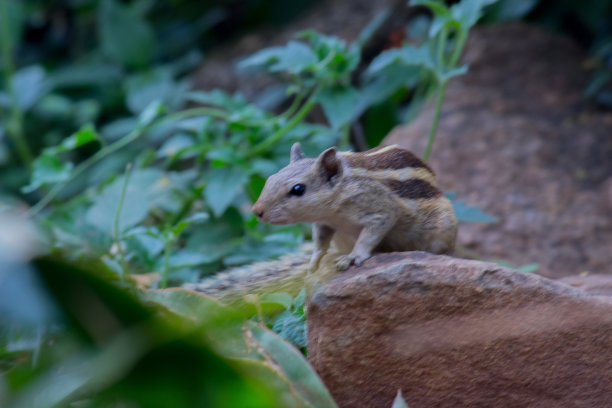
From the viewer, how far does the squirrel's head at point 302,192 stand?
2.21 metres

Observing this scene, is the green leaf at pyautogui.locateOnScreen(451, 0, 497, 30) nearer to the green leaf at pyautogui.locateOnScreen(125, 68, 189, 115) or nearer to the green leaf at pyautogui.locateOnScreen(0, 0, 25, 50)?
the green leaf at pyautogui.locateOnScreen(125, 68, 189, 115)

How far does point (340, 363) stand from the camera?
1.87m

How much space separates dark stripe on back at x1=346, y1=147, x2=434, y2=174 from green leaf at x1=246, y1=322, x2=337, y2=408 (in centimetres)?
72

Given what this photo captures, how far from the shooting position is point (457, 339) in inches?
74.4

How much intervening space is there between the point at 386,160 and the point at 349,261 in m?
0.42

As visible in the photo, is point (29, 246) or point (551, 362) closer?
point (29, 246)

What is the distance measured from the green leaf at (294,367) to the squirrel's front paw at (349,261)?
357mm

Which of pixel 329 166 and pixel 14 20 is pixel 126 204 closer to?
pixel 329 166

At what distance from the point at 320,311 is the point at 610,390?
31.6 inches

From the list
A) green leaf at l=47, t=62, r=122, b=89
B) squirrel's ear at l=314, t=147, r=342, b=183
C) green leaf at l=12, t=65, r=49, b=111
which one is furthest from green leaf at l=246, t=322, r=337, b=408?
green leaf at l=47, t=62, r=122, b=89

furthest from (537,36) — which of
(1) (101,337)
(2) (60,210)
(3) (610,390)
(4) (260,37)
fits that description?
(1) (101,337)

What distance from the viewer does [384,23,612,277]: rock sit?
12.9 feet

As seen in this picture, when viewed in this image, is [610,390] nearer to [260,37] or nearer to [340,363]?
[340,363]

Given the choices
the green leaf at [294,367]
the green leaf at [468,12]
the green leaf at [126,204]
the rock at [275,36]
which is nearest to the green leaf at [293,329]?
the green leaf at [294,367]
